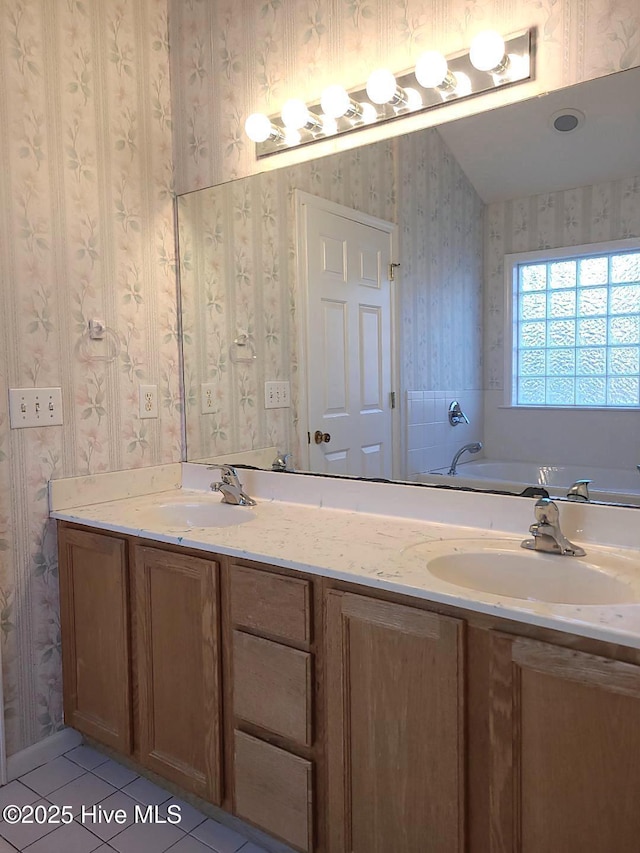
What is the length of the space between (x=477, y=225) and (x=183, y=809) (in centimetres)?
171

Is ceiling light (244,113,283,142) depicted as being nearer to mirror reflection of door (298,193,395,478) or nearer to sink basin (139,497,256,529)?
mirror reflection of door (298,193,395,478)

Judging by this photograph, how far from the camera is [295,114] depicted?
6.06 ft

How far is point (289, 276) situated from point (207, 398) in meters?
0.54

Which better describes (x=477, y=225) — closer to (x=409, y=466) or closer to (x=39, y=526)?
(x=409, y=466)

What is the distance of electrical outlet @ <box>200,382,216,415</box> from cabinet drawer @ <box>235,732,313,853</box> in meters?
1.09

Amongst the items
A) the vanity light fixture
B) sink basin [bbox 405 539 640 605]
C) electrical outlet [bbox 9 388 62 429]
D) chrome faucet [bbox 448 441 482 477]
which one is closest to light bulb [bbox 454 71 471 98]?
the vanity light fixture

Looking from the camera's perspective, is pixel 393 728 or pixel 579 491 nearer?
pixel 393 728

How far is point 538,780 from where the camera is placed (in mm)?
1035

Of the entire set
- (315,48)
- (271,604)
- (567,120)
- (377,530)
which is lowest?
(271,604)

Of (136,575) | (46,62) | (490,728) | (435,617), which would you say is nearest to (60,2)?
(46,62)

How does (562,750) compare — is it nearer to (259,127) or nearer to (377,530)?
(377,530)

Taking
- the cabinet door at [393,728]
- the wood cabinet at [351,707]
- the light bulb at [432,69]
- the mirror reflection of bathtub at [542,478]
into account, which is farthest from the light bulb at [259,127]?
the cabinet door at [393,728]

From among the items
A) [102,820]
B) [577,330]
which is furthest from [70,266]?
[102,820]

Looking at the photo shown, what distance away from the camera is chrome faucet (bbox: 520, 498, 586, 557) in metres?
1.33
